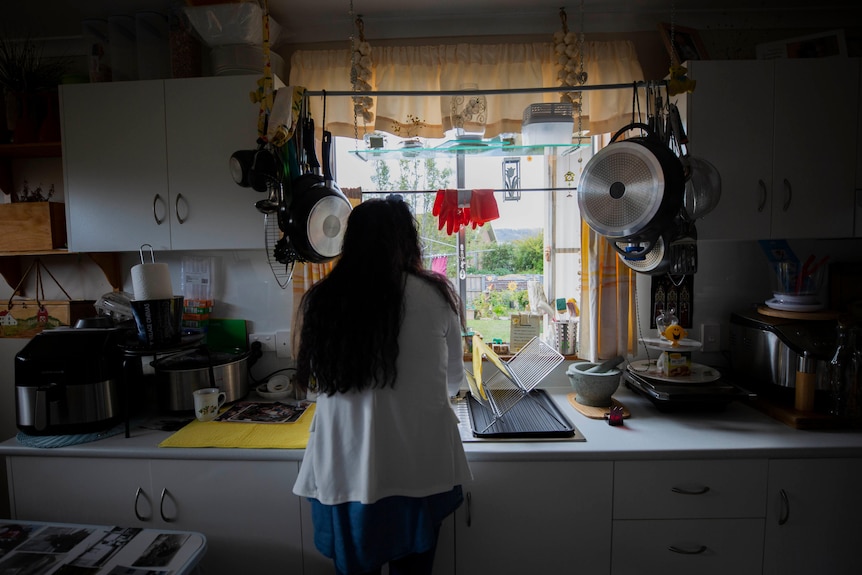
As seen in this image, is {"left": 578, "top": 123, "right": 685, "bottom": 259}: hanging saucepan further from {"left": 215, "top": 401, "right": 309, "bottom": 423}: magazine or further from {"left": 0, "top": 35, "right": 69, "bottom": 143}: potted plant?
{"left": 0, "top": 35, "right": 69, "bottom": 143}: potted plant

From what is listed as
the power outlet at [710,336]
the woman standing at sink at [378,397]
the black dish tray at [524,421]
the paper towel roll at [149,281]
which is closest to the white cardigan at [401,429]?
the woman standing at sink at [378,397]

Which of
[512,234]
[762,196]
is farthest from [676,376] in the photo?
[512,234]

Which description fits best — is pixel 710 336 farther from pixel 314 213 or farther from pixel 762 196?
pixel 314 213

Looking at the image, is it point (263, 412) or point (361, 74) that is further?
point (361, 74)

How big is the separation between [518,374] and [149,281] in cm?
144

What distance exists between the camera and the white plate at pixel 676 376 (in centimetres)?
171

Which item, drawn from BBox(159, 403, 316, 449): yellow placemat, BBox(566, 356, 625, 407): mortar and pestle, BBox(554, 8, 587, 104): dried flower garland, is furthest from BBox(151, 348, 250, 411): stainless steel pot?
BBox(554, 8, 587, 104): dried flower garland

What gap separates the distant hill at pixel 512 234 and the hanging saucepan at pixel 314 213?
31.3 inches

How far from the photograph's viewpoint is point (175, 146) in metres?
1.71

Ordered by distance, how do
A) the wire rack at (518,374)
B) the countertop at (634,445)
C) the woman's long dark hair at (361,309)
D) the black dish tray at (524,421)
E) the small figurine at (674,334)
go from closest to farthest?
the woman's long dark hair at (361,309), the countertop at (634,445), the black dish tray at (524,421), the wire rack at (518,374), the small figurine at (674,334)

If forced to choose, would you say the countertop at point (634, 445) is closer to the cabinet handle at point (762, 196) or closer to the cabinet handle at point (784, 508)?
the cabinet handle at point (784, 508)

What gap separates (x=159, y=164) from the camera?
5.65 ft

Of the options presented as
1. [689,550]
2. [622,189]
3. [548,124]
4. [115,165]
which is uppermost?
[548,124]

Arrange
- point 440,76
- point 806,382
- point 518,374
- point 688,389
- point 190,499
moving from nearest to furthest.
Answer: point 190,499
point 806,382
point 688,389
point 518,374
point 440,76
